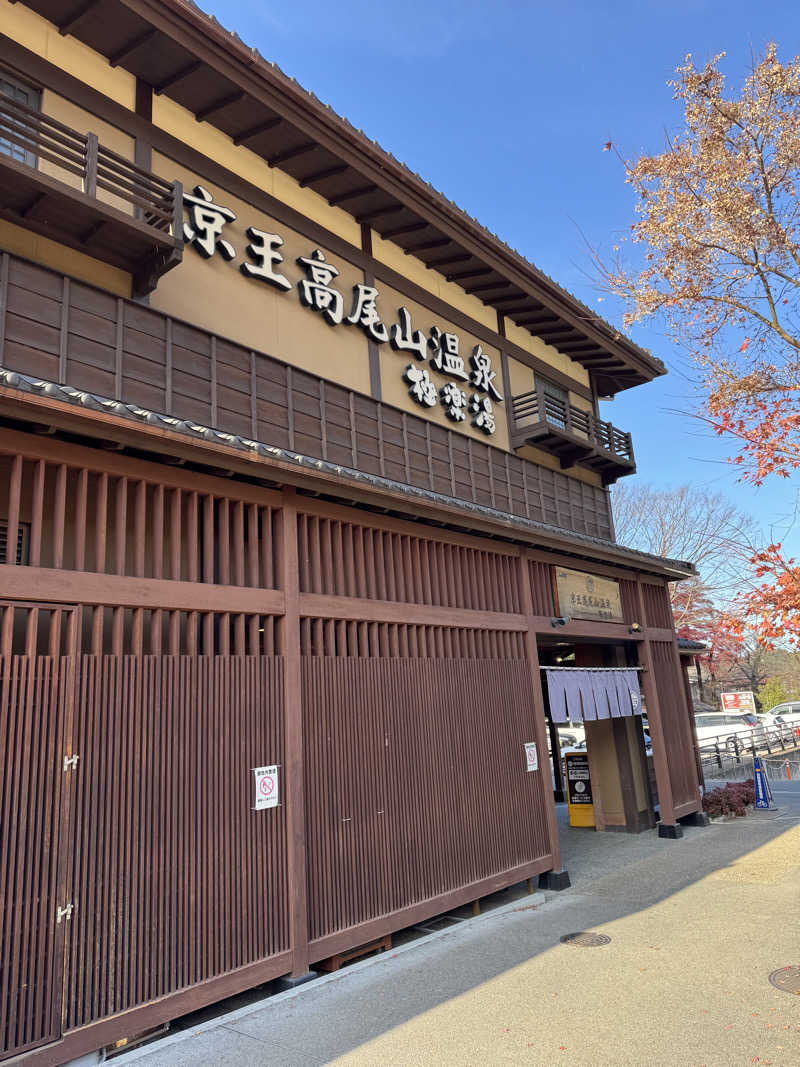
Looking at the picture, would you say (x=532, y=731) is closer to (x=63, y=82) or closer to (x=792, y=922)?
(x=792, y=922)

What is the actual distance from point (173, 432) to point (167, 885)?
354 cm

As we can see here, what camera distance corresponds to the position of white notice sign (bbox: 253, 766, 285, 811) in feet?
20.7

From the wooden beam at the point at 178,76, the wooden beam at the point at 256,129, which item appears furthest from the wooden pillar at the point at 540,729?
the wooden beam at the point at 178,76

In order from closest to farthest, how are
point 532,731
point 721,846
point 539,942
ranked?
point 539,942
point 532,731
point 721,846

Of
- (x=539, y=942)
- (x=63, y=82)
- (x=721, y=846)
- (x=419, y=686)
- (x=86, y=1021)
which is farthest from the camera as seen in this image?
(x=721, y=846)

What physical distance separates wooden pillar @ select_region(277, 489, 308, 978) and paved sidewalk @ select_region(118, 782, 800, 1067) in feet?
1.83

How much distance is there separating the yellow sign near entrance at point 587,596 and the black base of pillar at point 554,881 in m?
3.79

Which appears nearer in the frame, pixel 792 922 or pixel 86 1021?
pixel 86 1021

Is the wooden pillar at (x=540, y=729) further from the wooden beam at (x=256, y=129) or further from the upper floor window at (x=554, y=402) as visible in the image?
the wooden beam at (x=256, y=129)

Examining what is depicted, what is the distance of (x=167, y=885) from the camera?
5.52m

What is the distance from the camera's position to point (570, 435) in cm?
1309

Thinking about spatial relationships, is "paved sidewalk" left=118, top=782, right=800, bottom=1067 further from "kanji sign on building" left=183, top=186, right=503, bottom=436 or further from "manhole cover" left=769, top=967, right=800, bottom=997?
"kanji sign on building" left=183, top=186, right=503, bottom=436

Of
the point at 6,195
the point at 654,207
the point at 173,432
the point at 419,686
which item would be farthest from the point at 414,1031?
the point at 654,207

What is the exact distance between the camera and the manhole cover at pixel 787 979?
5.82 m
